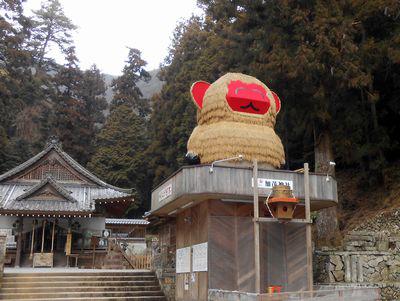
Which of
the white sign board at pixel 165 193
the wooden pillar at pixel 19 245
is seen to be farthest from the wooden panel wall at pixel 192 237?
the wooden pillar at pixel 19 245

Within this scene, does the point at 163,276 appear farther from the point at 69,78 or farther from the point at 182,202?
the point at 69,78

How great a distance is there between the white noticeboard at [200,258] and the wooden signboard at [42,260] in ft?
39.7

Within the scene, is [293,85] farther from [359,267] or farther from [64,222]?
[64,222]

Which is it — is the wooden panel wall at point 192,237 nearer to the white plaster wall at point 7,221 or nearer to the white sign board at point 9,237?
the white sign board at point 9,237

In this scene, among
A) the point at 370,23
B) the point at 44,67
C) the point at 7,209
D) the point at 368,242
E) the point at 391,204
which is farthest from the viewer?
the point at 44,67

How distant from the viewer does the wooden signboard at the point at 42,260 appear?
2120 cm

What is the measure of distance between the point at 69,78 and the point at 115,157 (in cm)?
1092

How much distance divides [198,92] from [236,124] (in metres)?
1.69

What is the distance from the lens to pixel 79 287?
14.1 metres

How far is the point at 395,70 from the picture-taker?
1802cm

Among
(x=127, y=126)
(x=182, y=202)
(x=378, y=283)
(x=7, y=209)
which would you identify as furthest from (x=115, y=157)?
(x=378, y=283)

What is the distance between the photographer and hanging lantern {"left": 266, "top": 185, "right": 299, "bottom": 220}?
1021 centimetres

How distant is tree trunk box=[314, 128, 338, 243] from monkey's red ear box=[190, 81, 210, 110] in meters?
5.32

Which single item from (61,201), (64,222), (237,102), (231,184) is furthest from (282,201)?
(64,222)
